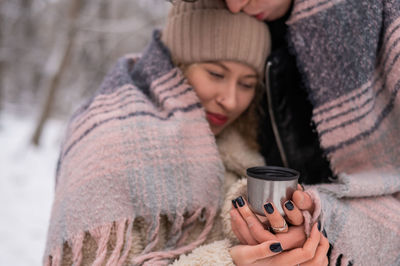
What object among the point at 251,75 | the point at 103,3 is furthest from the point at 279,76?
the point at 103,3

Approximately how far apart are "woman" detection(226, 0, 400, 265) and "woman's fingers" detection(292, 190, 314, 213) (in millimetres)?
16

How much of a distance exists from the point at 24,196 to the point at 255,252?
10.5 feet

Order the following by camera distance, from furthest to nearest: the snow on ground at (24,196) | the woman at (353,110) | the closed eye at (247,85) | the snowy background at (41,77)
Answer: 1. the snowy background at (41,77)
2. the snow on ground at (24,196)
3. the closed eye at (247,85)
4. the woman at (353,110)

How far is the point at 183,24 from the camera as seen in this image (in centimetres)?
112

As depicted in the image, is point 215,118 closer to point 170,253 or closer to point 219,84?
point 219,84

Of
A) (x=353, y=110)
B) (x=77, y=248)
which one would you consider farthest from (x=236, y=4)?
(x=77, y=248)

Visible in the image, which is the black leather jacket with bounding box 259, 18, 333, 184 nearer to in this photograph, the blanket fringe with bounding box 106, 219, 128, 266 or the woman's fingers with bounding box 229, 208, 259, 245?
the woman's fingers with bounding box 229, 208, 259, 245

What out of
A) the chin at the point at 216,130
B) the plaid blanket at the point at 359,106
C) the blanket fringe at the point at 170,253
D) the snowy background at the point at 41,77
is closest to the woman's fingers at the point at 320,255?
the plaid blanket at the point at 359,106

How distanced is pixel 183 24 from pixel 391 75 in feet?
2.21

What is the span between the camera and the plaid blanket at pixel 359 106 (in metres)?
0.85

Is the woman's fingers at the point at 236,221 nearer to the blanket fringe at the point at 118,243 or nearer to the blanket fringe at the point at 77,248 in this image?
the blanket fringe at the point at 118,243

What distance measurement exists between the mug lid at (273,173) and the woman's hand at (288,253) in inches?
5.7

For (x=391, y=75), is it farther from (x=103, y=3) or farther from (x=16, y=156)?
(x=103, y=3)

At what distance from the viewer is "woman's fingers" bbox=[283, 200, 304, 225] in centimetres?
69
